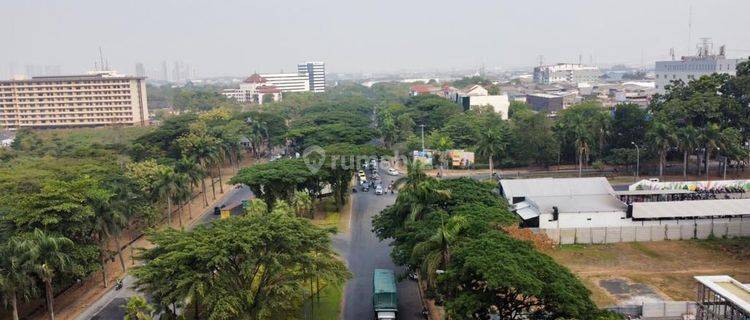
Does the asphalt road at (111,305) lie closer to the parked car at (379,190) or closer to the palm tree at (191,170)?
the palm tree at (191,170)

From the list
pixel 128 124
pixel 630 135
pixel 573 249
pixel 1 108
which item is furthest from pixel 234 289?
pixel 1 108

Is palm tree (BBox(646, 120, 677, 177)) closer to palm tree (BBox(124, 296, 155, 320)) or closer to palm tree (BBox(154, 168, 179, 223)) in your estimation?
palm tree (BBox(154, 168, 179, 223))

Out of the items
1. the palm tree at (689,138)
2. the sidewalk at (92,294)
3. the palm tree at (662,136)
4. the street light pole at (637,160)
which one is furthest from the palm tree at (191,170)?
the palm tree at (689,138)

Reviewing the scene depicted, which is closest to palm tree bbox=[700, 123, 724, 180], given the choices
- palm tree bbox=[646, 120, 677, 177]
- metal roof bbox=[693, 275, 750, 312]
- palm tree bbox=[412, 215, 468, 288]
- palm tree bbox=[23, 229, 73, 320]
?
palm tree bbox=[646, 120, 677, 177]

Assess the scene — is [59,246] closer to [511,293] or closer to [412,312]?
[412,312]

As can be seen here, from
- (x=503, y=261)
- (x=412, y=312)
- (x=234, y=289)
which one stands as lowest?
(x=412, y=312)

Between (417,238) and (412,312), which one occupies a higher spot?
(417,238)

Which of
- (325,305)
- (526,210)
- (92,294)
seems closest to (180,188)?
(92,294)
